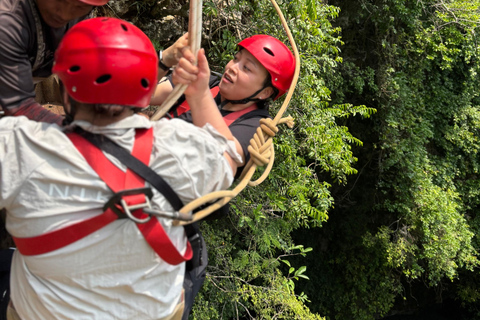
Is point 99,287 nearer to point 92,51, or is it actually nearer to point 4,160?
point 4,160

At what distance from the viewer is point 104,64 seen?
37.7 inches

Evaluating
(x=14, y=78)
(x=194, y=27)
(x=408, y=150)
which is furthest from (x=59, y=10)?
(x=408, y=150)

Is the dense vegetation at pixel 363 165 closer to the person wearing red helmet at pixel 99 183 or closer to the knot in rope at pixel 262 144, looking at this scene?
the knot in rope at pixel 262 144

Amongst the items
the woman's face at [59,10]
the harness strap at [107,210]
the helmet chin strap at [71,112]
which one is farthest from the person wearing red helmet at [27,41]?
the harness strap at [107,210]

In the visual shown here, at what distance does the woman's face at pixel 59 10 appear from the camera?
134 cm

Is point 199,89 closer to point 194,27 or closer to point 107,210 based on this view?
point 194,27

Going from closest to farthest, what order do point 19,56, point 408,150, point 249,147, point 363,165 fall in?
point 19,56 → point 249,147 → point 408,150 → point 363,165

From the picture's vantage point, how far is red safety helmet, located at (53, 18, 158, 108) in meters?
0.96

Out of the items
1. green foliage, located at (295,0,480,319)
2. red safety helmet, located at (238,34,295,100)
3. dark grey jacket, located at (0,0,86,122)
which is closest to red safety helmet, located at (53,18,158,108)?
dark grey jacket, located at (0,0,86,122)

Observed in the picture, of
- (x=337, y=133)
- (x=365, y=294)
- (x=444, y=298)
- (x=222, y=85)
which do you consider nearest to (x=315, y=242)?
(x=365, y=294)

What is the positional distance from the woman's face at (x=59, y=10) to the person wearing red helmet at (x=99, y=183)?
404mm

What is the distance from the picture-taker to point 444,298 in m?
8.58

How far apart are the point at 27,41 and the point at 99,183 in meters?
0.66

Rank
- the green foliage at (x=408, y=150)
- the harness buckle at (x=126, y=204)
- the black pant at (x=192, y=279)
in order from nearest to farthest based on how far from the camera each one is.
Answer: the harness buckle at (x=126, y=204) < the black pant at (x=192, y=279) < the green foliage at (x=408, y=150)
